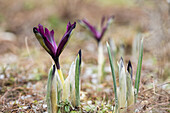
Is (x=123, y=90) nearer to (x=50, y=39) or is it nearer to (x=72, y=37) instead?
(x=50, y=39)

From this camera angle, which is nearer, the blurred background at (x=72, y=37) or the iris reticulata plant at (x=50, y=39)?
the iris reticulata plant at (x=50, y=39)

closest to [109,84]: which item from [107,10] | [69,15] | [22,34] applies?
[22,34]

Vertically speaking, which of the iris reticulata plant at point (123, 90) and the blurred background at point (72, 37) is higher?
the blurred background at point (72, 37)

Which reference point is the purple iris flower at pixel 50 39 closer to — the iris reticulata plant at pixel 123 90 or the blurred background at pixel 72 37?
the iris reticulata plant at pixel 123 90

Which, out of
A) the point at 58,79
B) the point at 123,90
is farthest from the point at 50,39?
the point at 123,90

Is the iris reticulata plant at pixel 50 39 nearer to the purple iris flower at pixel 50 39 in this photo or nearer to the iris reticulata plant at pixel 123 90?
the purple iris flower at pixel 50 39

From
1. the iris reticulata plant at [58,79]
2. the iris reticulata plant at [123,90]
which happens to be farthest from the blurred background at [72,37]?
the iris reticulata plant at [58,79]

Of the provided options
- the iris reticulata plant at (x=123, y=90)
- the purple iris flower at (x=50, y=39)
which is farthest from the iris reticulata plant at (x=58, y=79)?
the iris reticulata plant at (x=123, y=90)
